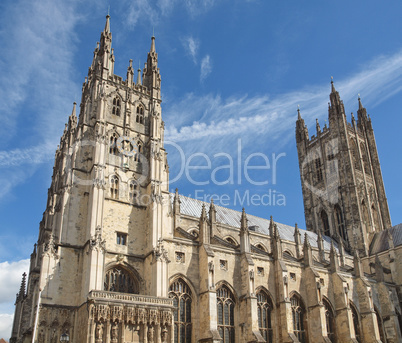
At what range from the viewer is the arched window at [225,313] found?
1207 inches

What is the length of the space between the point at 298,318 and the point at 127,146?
832 inches

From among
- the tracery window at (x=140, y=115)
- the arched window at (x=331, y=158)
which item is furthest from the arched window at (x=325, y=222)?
the tracery window at (x=140, y=115)

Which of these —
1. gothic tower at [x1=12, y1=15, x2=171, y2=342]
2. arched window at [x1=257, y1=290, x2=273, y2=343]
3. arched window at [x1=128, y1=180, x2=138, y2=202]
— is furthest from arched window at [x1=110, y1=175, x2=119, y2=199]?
arched window at [x1=257, y1=290, x2=273, y2=343]

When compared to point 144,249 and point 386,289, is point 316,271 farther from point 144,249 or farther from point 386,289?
point 144,249

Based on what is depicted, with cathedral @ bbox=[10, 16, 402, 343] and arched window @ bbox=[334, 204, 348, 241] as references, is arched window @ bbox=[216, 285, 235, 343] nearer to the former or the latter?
cathedral @ bbox=[10, 16, 402, 343]

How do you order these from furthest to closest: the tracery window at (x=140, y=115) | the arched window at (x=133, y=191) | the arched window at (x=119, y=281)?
the tracery window at (x=140, y=115) → the arched window at (x=133, y=191) → the arched window at (x=119, y=281)

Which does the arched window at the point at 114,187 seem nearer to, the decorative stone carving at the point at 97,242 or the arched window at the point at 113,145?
the arched window at the point at 113,145

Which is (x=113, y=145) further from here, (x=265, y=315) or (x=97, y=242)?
(x=265, y=315)

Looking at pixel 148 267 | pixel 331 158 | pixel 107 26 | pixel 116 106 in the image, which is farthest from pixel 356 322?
pixel 107 26

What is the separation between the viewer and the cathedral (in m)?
26.6

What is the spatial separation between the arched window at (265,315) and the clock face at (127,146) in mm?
15825

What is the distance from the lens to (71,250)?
28859mm

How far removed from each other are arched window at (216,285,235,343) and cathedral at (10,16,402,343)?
9 cm

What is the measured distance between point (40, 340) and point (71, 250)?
20.2 ft
